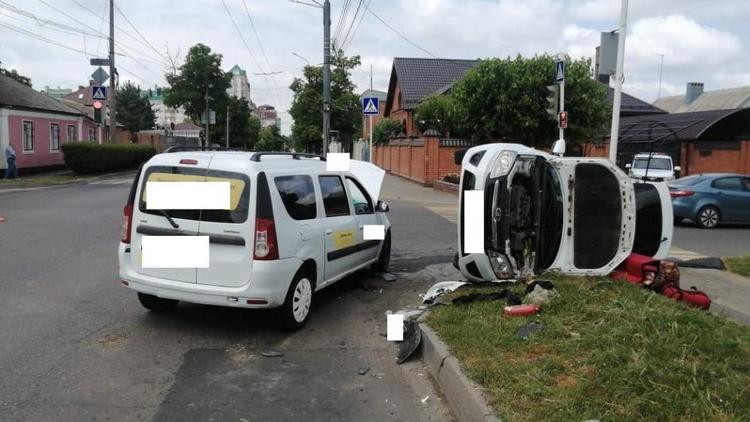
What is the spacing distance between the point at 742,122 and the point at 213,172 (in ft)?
97.5

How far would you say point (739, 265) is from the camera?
27.6ft

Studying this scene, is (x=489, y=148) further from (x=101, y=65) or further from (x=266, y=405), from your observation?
(x=101, y=65)

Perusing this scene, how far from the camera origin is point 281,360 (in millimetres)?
5188

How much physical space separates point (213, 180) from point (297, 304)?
1.43m

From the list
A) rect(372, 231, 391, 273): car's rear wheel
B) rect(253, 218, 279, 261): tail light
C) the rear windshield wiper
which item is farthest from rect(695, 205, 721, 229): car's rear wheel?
the rear windshield wiper

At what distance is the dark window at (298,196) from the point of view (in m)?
5.82

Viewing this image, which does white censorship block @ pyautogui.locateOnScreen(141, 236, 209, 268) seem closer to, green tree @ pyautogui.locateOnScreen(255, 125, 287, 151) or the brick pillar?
the brick pillar

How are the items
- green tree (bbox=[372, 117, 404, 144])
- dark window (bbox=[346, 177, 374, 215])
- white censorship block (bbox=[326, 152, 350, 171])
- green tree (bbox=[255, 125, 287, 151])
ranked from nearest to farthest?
white censorship block (bbox=[326, 152, 350, 171]), dark window (bbox=[346, 177, 374, 215]), green tree (bbox=[372, 117, 404, 144]), green tree (bbox=[255, 125, 287, 151])

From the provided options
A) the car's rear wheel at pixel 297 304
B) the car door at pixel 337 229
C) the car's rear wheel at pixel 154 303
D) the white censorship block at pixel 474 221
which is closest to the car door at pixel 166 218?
the car's rear wheel at pixel 154 303

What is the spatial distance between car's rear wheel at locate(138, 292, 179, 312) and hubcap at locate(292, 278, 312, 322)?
4.61 feet

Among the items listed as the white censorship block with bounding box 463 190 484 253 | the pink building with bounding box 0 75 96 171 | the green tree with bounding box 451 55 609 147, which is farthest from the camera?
the pink building with bounding box 0 75 96 171

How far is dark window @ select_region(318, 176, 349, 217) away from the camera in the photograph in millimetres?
6656

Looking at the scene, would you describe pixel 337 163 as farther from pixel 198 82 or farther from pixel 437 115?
pixel 198 82

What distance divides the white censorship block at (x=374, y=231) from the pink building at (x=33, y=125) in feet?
79.1
